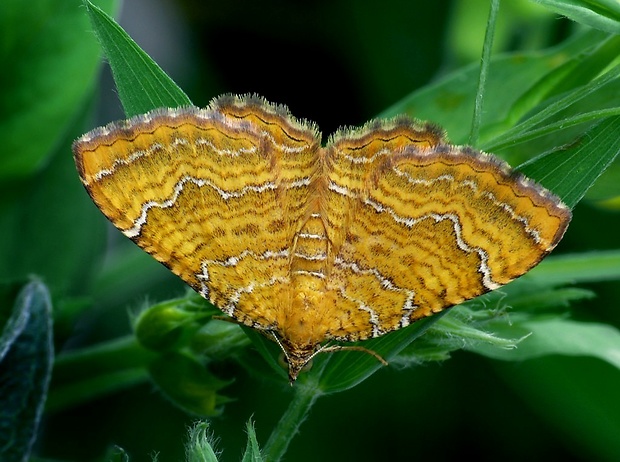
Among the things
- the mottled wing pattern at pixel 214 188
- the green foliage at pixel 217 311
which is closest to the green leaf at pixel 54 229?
the green foliage at pixel 217 311

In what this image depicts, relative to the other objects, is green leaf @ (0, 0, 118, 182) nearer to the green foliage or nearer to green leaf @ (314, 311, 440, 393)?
the green foliage

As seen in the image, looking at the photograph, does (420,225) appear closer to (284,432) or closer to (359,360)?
(359,360)

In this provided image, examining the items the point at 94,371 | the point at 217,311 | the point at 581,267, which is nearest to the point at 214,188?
the point at 217,311

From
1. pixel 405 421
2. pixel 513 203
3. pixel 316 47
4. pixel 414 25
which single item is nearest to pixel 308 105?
pixel 316 47

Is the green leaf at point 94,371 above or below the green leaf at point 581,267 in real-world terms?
below

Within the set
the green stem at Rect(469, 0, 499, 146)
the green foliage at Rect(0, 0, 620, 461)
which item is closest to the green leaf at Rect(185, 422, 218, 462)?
the green foliage at Rect(0, 0, 620, 461)

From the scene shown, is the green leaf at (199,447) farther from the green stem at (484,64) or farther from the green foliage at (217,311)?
the green stem at (484,64)
